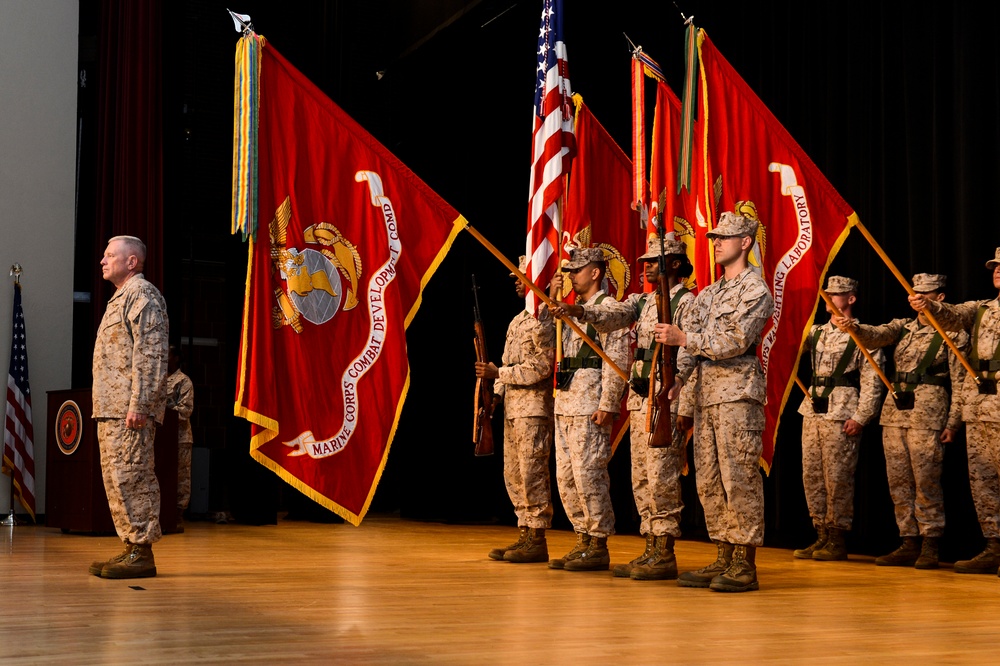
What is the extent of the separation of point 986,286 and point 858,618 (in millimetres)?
3305

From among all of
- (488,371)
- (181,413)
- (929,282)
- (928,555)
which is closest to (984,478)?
(928,555)

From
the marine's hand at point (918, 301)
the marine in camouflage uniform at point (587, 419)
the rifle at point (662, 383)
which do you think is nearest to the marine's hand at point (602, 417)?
the marine in camouflage uniform at point (587, 419)

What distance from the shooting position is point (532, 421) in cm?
656

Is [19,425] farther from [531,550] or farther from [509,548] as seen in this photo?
[531,550]

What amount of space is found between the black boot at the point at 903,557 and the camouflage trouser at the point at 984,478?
1.54 feet

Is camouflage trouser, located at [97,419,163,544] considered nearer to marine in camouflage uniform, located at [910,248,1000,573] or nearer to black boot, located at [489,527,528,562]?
black boot, located at [489,527,528,562]

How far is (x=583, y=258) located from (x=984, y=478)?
2.54 m

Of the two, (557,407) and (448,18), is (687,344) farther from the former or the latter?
(448,18)

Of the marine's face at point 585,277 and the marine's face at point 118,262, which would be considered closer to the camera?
the marine's face at point 118,262

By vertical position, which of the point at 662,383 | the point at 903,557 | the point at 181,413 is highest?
the point at 662,383

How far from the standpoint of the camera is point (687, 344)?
16.6 ft

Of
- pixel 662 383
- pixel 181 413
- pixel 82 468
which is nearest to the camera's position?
pixel 662 383

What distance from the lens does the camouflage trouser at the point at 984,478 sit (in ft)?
20.8

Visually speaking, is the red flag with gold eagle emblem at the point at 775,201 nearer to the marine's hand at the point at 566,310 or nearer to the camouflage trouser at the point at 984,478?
the marine's hand at the point at 566,310
